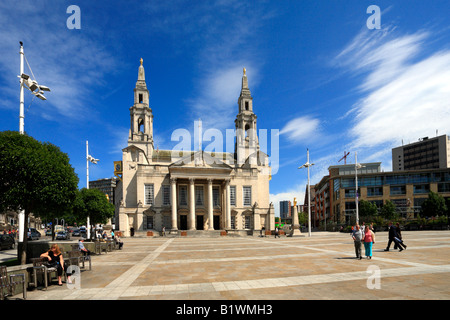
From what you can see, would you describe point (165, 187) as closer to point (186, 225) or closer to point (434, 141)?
point (186, 225)

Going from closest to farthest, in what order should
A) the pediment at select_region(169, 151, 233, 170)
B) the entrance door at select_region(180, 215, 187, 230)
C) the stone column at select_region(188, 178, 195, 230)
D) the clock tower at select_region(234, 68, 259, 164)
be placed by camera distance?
1. the stone column at select_region(188, 178, 195, 230)
2. the pediment at select_region(169, 151, 233, 170)
3. the entrance door at select_region(180, 215, 187, 230)
4. the clock tower at select_region(234, 68, 259, 164)

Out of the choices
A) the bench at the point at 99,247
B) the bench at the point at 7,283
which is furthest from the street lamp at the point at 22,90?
the bench at the point at 7,283

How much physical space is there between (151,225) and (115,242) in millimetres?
33530

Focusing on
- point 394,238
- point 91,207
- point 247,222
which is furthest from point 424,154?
point 91,207

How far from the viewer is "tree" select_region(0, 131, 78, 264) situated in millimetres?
13109

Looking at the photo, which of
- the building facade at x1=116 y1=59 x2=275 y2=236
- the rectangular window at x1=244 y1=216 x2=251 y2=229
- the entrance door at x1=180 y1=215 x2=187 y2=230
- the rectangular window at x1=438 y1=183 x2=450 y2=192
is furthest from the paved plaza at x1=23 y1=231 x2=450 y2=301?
the rectangular window at x1=438 y1=183 x2=450 y2=192

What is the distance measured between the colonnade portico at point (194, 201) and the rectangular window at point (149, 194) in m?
4.25

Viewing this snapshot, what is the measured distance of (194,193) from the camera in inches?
2382

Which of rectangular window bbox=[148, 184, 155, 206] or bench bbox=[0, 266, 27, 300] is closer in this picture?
bench bbox=[0, 266, 27, 300]

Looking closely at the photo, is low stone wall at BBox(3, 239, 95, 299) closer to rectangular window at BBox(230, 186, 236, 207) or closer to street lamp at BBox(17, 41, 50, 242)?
street lamp at BBox(17, 41, 50, 242)

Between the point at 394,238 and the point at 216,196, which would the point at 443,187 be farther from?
the point at 394,238

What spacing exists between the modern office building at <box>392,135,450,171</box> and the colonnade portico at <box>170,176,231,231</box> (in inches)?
3678

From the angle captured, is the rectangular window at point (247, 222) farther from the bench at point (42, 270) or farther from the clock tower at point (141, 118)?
the bench at point (42, 270)
